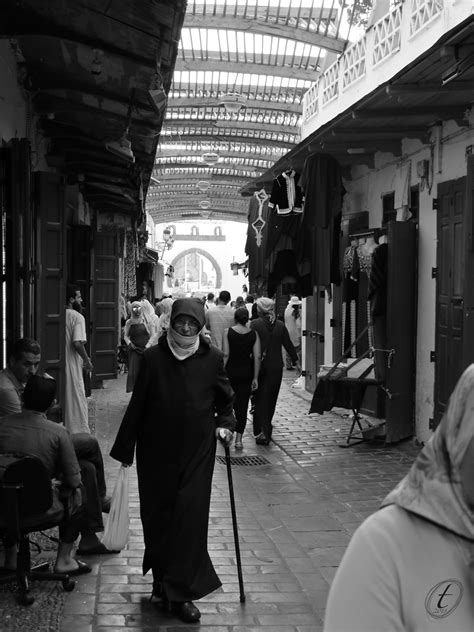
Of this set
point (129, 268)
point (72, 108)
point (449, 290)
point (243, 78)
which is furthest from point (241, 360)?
point (129, 268)

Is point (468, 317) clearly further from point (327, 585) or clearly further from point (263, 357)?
point (263, 357)

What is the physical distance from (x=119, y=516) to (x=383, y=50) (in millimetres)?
8921

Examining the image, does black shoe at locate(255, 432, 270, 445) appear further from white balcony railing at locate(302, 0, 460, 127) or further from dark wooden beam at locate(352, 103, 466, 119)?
white balcony railing at locate(302, 0, 460, 127)

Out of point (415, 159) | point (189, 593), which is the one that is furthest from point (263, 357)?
point (189, 593)

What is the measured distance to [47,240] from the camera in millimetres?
8703

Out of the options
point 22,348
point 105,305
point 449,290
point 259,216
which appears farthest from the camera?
point 105,305

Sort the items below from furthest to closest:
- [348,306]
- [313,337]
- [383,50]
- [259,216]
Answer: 1. [313,337]
2. [259,216]
3. [348,306]
4. [383,50]

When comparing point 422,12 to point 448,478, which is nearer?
point 448,478

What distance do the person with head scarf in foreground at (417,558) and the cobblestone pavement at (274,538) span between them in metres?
3.32

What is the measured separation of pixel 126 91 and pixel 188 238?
5619 centimetres

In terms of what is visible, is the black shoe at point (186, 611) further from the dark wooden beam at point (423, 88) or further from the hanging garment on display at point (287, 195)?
the hanging garment on display at point (287, 195)

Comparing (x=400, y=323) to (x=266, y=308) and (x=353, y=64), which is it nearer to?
(x=266, y=308)

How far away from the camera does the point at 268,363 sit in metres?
10.7

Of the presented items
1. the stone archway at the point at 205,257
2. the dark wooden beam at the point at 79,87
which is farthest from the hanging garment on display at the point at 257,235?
the stone archway at the point at 205,257
